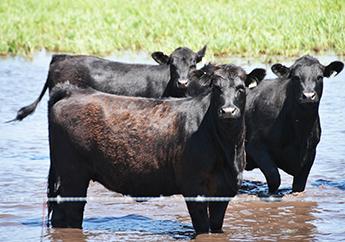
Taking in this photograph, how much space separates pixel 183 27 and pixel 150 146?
12768mm

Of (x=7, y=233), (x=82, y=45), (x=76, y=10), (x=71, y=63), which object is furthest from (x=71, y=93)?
(x=76, y=10)

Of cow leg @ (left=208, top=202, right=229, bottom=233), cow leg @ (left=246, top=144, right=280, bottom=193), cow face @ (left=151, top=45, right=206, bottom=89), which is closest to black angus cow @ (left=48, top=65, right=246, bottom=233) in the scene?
cow leg @ (left=208, top=202, right=229, bottom=233)

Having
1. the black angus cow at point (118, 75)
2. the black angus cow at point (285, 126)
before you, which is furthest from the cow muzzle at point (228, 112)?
the black angus cow at point (118, 75)

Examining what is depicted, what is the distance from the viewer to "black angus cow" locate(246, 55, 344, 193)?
9617 mm

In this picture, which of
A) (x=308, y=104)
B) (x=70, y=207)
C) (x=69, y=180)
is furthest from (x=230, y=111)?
(x=308, y=104)

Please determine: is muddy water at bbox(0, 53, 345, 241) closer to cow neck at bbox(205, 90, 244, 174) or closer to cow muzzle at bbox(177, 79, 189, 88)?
cow neck at bbox(205, 90, 244, 174)

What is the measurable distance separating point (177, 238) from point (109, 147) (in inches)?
39.8

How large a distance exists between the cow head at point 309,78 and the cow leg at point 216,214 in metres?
1.75

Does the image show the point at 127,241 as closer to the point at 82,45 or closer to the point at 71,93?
the point at 71,93

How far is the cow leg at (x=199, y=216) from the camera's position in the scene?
7.84 m

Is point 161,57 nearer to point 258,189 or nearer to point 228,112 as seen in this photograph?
point 258,189

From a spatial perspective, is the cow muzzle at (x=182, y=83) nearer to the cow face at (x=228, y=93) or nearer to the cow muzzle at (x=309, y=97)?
the cow muzzle at (x=309, y=97)

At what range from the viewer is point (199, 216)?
791 centimetres

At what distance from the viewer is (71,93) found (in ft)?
27.7
